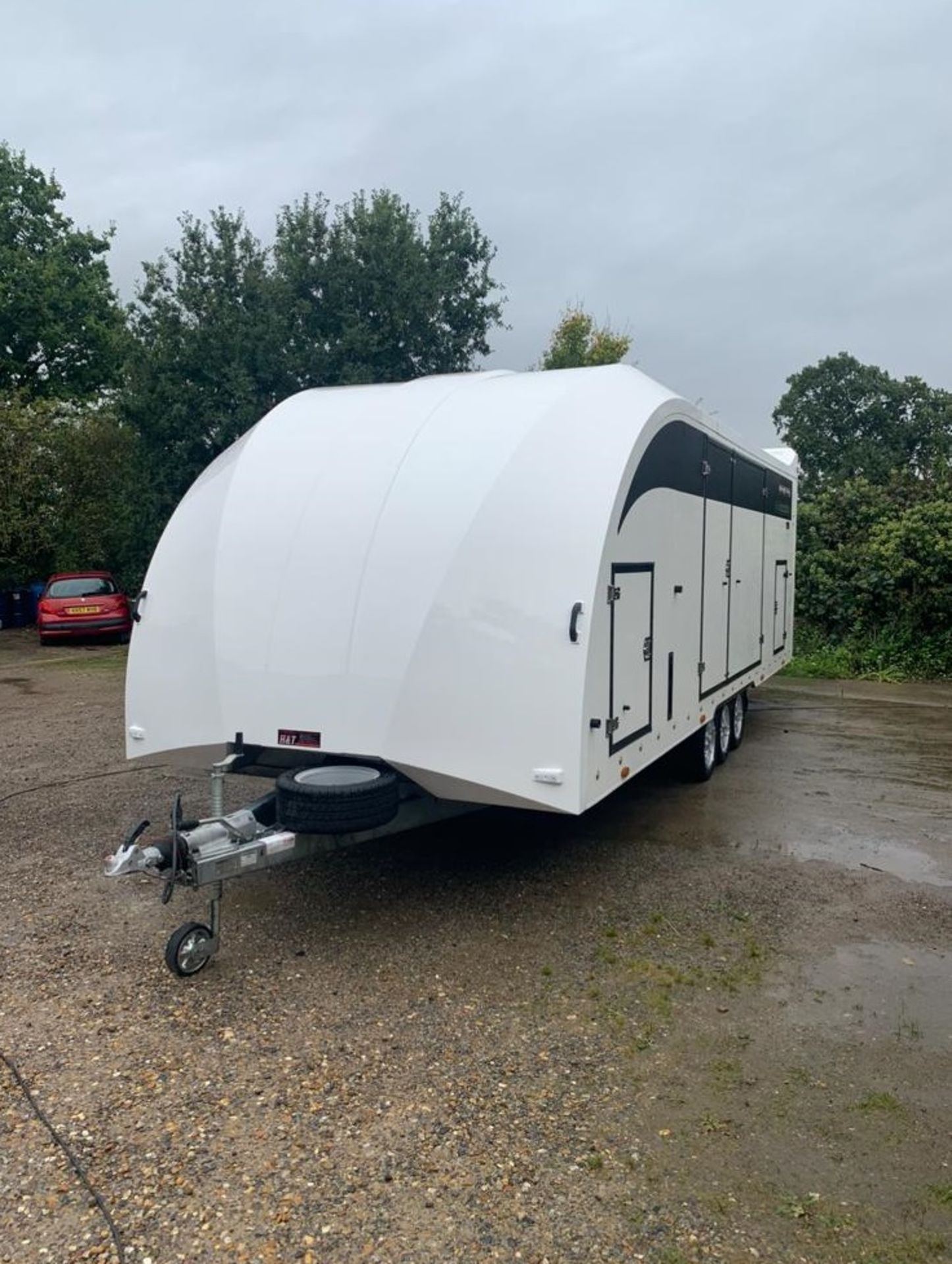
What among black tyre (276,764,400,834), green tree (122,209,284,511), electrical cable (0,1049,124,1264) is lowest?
electrical cable (0,1049,124,1264)

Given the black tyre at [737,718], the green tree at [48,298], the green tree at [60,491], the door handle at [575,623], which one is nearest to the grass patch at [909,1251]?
the door handle at [575,623]

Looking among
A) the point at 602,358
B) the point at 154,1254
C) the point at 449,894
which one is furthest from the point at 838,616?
the point at 602,358

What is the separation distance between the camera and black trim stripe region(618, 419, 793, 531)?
17.5ft

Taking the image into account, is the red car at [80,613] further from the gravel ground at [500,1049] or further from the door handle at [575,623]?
the door handle at [575,623]

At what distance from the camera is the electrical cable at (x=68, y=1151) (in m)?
2.75

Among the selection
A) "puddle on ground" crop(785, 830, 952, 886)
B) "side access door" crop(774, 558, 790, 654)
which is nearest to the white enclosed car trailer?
"puddle on ground" crop(785, 830, 952, 886)

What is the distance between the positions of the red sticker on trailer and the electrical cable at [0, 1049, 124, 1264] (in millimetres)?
1713

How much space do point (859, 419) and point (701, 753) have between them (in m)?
33.8

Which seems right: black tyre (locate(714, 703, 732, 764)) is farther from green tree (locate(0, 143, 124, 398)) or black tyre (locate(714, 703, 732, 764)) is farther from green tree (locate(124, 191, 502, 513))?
green tree (locate(0, 143, 124, 398))

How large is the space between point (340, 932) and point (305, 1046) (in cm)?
109

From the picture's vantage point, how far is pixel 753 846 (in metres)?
6.31

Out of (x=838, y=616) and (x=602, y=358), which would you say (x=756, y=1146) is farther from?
(x=602, y=358)

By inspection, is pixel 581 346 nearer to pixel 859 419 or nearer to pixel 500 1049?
pixel 859 419

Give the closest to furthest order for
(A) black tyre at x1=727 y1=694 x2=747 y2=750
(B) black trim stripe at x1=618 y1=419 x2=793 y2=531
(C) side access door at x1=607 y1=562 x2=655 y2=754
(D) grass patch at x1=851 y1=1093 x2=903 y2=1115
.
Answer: (D) grass patch at x1=851 y1=1093 x2=903 y2=1115
(C) side access door at x1=607 y1=562 x2=655 y2=754
(B) black trim stripe at x1=618 y1=419 x2=793 y2=531
(A) black tyre at x1=727 y1=694 x2=747 y2=750
